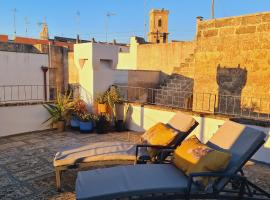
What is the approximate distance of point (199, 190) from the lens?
8.39 ft

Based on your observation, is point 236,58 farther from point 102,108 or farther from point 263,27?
point 102,108

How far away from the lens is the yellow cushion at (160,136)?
368 centimetres

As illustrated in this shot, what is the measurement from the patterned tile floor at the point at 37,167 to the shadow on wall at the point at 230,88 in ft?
8.79

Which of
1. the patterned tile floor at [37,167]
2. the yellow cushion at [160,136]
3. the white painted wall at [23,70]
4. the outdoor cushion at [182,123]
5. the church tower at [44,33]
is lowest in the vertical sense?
the patterned tile floor at [37,167]

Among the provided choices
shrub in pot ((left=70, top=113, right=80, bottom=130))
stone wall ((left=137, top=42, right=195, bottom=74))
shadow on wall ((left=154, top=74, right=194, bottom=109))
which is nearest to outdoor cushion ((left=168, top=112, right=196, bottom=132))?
shrub in pot ((left=70, top=113, right=80, bottom=130))

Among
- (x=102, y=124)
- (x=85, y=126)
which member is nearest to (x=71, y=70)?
(x=85, y=126)

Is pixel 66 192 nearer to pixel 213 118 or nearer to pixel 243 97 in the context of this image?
pixel 213 118

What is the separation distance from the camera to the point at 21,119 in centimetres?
628

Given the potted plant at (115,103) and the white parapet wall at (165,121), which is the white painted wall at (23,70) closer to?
the potted plant at (115,103)

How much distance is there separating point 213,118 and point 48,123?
407cm

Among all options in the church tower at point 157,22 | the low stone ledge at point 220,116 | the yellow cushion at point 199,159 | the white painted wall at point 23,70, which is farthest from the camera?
the church tower at point 157,22

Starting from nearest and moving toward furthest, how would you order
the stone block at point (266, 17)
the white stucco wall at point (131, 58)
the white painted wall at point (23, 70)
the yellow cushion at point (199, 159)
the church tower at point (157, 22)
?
the yellow cushion at point (199, 159)
the stone block at point (266, 17)
the white painted wall at point (23, 70)
the white stucco wall at point (131, 58)
the church tower at point (157, 22)

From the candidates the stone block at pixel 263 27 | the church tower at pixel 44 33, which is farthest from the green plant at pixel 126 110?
the church tower at pixel 44 33

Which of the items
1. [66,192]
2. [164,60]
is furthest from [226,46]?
[164,60]
